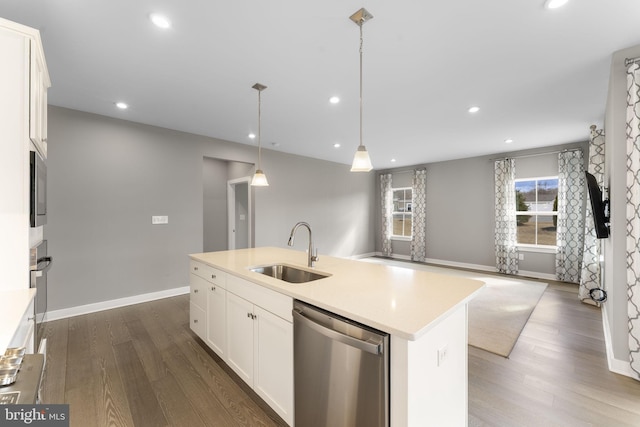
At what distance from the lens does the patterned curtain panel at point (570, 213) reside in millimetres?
4863

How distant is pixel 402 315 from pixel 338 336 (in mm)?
319

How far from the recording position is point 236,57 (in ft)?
7.56

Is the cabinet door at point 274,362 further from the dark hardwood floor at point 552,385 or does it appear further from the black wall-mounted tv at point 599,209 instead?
the black wall-mounted tv at point 599,209

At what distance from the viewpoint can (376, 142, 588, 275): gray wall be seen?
217 inches

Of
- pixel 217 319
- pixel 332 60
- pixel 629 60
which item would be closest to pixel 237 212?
pixel 217 319

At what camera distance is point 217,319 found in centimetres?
236

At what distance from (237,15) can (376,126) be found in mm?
2653

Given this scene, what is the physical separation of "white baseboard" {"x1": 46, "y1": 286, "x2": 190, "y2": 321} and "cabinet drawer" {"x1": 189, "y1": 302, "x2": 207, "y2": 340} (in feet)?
5.44

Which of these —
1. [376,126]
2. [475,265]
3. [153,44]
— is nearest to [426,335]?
[153,44]

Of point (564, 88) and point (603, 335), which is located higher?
point (564, 88)

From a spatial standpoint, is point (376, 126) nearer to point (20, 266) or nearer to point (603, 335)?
point (603, 335)

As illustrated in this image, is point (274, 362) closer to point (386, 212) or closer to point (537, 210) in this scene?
point (537, 210)

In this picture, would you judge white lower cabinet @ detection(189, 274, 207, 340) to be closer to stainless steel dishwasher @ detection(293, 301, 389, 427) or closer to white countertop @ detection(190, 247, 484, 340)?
white countertop @ detection(190, 247, 484, 340)

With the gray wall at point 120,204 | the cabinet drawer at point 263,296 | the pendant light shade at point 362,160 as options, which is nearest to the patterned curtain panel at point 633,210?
the pendant light shade at point 362,160
